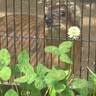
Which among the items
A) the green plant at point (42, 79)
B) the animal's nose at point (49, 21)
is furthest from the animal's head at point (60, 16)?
the green plant at point (42, 79)

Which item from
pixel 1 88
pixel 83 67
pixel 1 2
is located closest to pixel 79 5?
pixel 83 67

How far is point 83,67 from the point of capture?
2949mm

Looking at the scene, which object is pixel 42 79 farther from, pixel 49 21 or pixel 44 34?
pixel 49 21

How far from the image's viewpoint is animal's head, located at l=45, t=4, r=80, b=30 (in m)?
3.00

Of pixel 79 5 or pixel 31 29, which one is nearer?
pixel 31 29

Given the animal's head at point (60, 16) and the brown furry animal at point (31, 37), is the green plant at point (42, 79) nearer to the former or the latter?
the brown furry animal at point (31, 37)

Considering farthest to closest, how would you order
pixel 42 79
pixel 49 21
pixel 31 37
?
pixel 49 21 → pixel 31 37 → pixel 42 79

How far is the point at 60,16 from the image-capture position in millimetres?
3080

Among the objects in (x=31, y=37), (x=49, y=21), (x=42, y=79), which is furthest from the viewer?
(x=49, y=21)

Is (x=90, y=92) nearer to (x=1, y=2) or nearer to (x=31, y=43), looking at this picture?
(x=31, y=43)

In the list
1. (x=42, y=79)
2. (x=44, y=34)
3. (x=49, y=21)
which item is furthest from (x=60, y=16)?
(x=42, y=79)

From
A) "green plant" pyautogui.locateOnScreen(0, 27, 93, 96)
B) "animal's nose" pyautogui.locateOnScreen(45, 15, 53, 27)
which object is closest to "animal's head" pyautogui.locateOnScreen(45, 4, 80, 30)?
"animal's nose" pyautogui.locateOnScreen(45, 15, 53, 27)

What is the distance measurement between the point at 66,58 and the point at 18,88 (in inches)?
9.8

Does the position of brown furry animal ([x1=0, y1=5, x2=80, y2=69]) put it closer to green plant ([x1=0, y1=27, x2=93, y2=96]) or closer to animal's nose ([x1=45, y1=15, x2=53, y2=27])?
animal's nose ([x1=45, y1=15, x2=53, y2=27])
